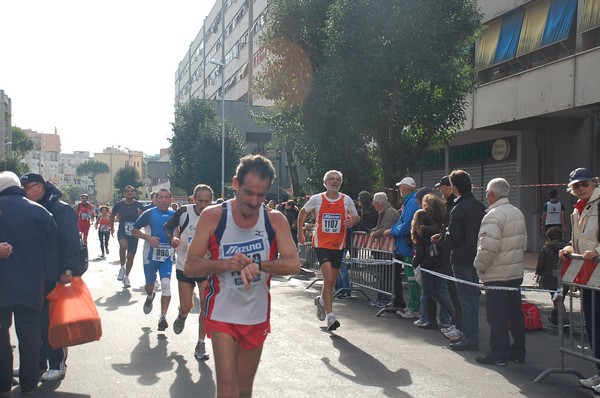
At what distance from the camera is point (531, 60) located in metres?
20.1

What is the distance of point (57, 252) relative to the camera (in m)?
6.30

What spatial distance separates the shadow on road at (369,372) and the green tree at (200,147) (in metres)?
41.7

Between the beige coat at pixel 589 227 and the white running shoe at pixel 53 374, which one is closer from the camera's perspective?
the white running shoe at pixel 53 374

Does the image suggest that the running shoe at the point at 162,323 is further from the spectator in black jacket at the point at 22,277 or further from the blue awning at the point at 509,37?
the blue awning at the point at 509,37

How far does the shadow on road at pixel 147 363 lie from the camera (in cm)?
660

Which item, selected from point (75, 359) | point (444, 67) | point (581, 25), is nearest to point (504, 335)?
point (75, 359)

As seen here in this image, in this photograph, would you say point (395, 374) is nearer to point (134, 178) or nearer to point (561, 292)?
point (561, 292)

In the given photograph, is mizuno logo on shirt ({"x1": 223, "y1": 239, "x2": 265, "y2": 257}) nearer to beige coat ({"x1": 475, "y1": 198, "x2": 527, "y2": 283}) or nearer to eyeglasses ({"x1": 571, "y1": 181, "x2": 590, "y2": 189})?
beige coat ({"x1": 475, "y1": 198, "x2": 527, "y2": 283})

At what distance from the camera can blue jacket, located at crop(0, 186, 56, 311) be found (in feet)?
18.9

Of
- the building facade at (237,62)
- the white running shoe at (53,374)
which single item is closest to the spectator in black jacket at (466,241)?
the white running shoe at (53,374)

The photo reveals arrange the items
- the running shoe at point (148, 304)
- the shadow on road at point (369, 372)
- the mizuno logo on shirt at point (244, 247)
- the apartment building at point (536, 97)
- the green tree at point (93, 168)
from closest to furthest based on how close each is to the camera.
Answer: the mizuno logo on shirt at point (244, 247)
the shadow on road at point (369, 372)
the running shoe at point (148, 304)
the apartment building at point (536, 97)
the green tree at point (93, 168)

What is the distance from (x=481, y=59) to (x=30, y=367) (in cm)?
1923

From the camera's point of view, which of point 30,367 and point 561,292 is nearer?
point 30,367

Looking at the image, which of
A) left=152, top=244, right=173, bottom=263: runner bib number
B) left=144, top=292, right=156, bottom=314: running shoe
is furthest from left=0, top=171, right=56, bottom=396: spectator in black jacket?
left=144, top=292, right=156, bottom=314: running shoe
